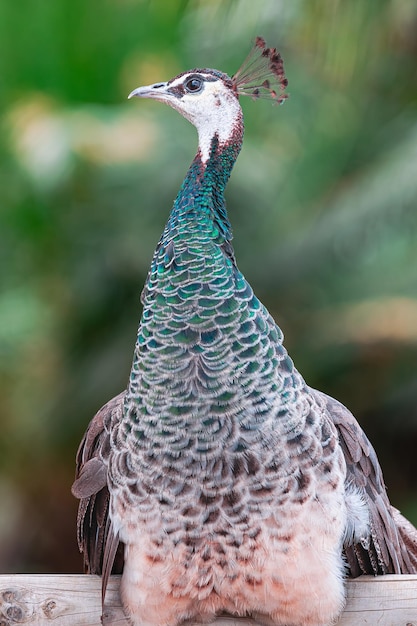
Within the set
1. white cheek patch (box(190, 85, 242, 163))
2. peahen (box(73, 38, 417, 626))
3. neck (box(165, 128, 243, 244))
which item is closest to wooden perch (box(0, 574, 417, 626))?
peahen (box(73, 38, 417, 626))

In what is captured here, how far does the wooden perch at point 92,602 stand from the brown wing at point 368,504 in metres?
0.07

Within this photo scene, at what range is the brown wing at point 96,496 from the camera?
8.11 ft

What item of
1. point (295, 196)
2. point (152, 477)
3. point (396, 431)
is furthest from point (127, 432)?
point (295, 196)

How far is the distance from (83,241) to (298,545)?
13.6 ft

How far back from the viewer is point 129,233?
5.92m

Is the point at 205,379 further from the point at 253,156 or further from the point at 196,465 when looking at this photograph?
the point at 253,156

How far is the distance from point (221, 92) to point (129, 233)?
354cm

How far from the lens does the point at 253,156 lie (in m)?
6.09

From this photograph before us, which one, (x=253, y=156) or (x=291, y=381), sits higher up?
(x=253, y=156)

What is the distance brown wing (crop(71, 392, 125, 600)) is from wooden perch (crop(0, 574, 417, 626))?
65 millimetres

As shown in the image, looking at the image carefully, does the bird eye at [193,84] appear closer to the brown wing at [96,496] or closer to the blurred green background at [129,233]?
the brown wing at [96,496]

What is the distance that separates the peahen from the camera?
223 centimetres

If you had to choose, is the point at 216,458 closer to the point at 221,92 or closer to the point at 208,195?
the point at 208,195

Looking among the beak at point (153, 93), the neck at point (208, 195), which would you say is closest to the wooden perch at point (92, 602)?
the neck at point (208, 195)
